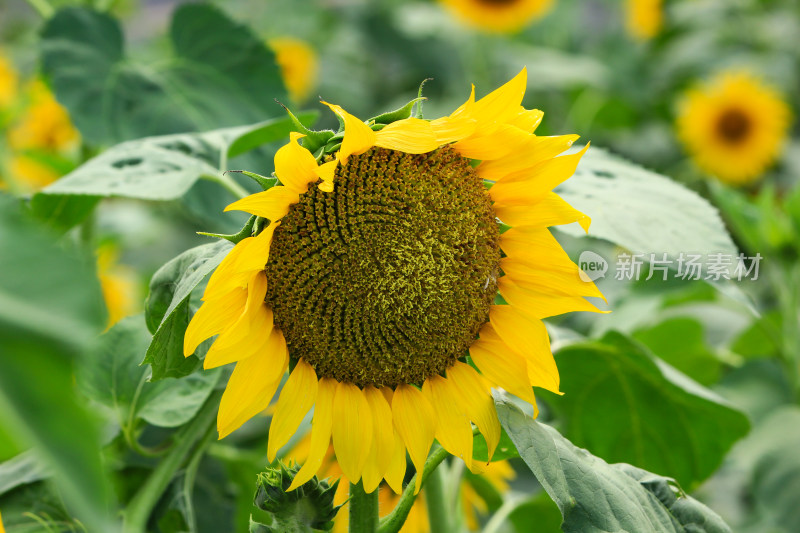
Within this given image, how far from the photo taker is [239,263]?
47 centimetres

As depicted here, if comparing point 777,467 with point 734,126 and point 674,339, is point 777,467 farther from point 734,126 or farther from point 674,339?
point 734,126

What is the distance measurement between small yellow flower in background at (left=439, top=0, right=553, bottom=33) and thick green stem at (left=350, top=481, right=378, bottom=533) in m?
1.93

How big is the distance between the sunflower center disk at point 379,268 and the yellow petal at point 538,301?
3 cm

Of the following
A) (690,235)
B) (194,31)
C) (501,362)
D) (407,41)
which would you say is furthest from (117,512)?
(407,41)

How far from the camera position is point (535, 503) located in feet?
2.62

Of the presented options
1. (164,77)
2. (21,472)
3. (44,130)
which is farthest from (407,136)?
(44,130)

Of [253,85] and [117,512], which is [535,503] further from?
[253,85]

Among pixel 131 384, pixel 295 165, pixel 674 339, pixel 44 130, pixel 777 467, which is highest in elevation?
pixel 295 165

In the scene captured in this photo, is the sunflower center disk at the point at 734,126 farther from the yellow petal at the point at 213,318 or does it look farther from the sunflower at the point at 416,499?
the yellow petal at the point at 213,318

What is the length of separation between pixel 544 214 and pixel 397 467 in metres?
0.20

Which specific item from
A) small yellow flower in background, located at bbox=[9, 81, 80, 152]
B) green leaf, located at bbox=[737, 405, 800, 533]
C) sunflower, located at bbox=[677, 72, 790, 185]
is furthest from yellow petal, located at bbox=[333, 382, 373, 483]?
sunflower, located at bbox=[677, 72, 790, 185]

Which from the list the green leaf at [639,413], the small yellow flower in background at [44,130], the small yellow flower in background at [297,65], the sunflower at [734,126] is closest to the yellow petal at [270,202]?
the green leaf at [639,413]

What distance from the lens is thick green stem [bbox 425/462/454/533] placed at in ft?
2.08

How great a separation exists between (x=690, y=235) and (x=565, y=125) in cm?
165
